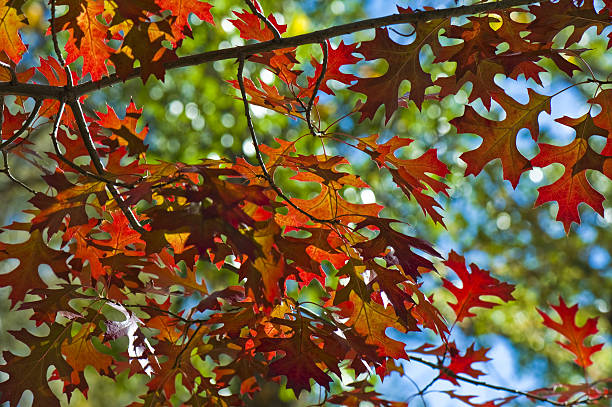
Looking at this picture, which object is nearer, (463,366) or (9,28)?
(9,28)

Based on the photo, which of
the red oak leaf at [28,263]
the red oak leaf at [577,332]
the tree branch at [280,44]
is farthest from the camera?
the red oak leaf at [577,332]

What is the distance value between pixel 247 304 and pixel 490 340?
5.70m

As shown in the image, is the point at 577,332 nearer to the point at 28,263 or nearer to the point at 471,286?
the point at 471,286

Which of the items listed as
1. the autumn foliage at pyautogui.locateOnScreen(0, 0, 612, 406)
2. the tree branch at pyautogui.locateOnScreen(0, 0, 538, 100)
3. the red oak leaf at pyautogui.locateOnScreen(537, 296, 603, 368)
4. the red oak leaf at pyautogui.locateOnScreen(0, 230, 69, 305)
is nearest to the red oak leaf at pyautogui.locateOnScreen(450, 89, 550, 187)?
the autumn foliage at pyautogui.locateOnScreen(0, 0, 612, 406)

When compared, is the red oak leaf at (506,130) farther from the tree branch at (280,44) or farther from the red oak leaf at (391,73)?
the tree branch at (280,44)

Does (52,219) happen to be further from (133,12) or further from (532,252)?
(532,252)

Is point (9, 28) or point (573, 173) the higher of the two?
point (573, 173)

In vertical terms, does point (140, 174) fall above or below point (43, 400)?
above

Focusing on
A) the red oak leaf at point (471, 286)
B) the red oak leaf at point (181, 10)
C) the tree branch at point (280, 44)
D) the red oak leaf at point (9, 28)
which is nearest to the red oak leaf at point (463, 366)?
the red oak leaf at point (471, 286)

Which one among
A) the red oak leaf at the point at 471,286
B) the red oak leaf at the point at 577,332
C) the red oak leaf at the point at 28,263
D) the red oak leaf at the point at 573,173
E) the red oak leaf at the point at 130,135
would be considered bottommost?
the red oak leaf at the point at 28,263

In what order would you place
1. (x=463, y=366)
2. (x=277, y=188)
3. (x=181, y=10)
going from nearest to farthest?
(x=277, y=188) → (x=181, y=10) → (x=463, y=366)

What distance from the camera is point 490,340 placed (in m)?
6.37

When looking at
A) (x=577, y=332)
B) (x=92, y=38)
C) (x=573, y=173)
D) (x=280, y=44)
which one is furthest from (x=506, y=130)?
(x=577, y=332)

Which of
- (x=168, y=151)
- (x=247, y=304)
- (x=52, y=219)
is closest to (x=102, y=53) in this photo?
(x=52, y=219)
